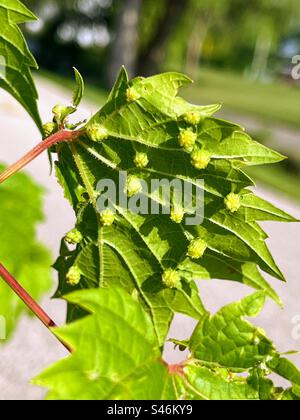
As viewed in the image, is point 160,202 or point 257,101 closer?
point 160,202

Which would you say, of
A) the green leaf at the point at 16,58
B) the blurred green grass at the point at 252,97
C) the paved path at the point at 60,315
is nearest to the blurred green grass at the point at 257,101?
the blurred green grass at the point at 252,97

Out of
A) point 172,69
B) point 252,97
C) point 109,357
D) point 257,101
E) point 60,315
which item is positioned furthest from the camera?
point 252,97

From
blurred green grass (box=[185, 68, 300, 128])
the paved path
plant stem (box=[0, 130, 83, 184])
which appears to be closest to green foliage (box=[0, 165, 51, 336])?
the paved path

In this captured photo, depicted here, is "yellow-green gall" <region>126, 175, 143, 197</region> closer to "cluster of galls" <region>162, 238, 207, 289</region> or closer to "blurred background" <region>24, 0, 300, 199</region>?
"cluster of galls" <region>162, 238, 207, 289</region>

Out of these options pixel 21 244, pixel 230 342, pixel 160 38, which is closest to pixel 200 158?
pixel 230 342

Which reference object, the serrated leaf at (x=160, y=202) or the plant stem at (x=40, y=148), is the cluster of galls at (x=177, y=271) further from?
the plant stem at (x=40, y=148)

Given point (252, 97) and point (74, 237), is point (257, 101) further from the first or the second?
point (74, 237)
